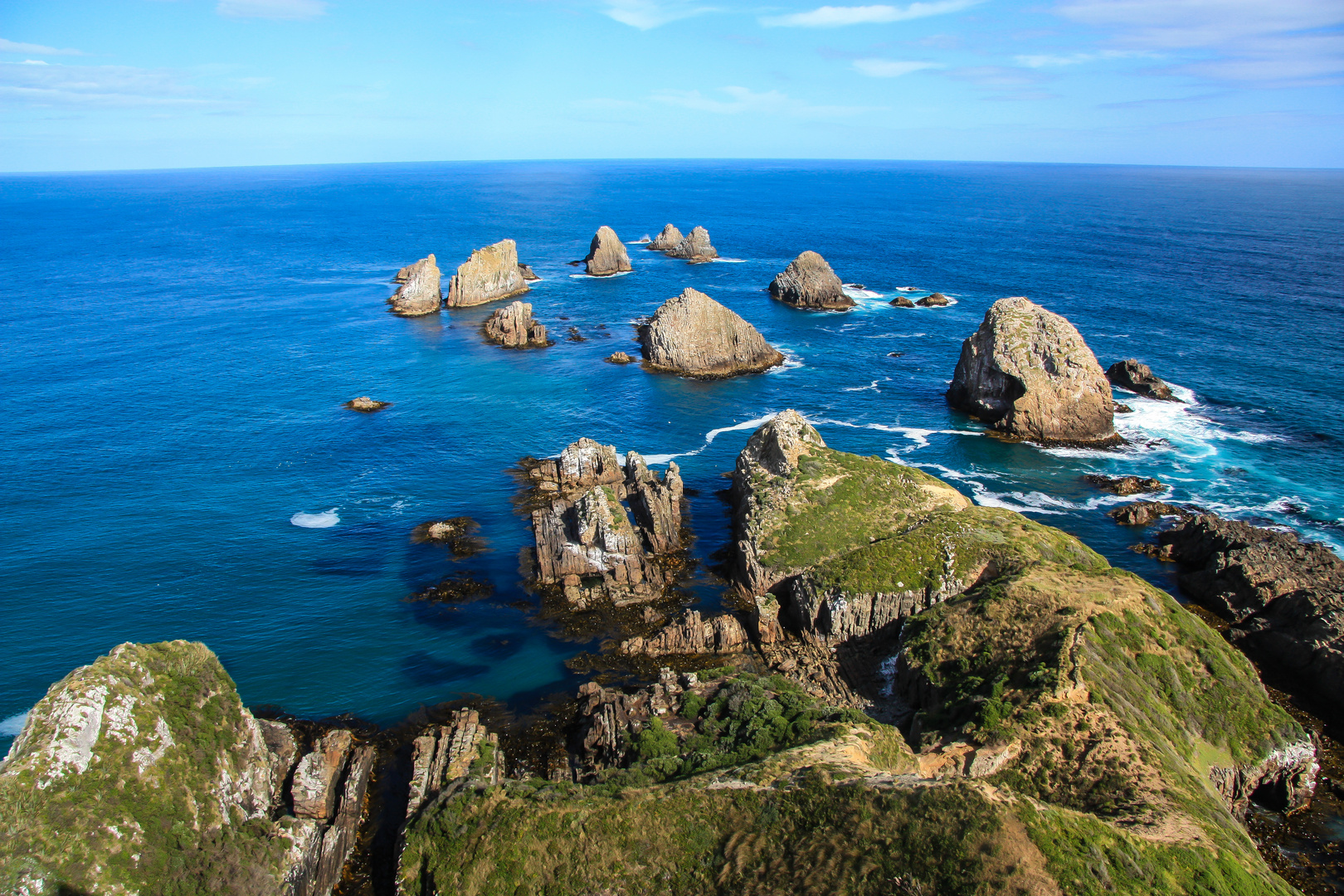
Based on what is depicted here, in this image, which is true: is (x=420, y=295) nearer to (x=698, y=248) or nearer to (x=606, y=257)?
(x=606, y=257)

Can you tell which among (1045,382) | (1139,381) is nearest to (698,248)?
(1139,381)

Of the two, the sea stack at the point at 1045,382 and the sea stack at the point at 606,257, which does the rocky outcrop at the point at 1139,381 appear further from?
the sea stack at the point at 606,257

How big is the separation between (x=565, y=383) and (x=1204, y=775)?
80424mm

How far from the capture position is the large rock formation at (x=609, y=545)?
53125mm

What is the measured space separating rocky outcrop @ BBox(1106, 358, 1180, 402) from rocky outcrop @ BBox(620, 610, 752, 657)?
2725 inches

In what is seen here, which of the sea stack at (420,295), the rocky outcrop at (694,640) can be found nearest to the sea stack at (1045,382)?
the rocky outcrop at (694,640)

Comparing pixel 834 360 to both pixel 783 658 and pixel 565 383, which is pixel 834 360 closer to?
pixel 565 383

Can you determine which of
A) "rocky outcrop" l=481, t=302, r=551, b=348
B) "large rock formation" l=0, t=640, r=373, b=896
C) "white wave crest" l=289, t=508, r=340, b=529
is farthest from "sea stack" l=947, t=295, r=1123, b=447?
"large rock formation" l=0, t=640, r=373, b=896

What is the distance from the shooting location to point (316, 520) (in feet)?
211

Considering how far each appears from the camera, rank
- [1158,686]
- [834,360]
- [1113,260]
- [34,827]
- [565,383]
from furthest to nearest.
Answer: [1113,260] < [834,360] < [565,383] < [1158,686] < [34,827]

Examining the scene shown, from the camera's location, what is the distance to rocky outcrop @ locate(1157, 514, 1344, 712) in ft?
146

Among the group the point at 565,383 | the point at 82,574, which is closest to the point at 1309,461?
the point at 565,383

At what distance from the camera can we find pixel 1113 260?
571 feet

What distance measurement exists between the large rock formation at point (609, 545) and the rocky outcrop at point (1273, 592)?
39.4 meters
